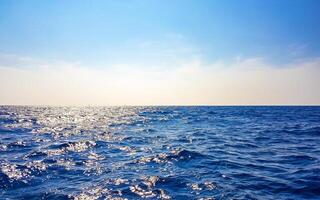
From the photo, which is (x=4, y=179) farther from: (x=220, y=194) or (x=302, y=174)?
(x=302, y=174)

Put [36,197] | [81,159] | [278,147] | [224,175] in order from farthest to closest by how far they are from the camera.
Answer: [278,147] < [81,159] < [224,175] < [36,197]

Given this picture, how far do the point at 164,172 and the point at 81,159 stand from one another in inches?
212

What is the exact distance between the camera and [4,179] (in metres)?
11.3

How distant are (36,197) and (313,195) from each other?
9199 mm

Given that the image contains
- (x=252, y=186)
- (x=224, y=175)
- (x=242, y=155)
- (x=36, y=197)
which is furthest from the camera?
(x=242, y=155)

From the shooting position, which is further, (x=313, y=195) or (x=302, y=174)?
(x=302, y=174)

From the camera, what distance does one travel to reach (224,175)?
12.3 meters

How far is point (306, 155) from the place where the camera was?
651 inches

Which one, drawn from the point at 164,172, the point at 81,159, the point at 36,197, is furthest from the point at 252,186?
A: the point at 81,159

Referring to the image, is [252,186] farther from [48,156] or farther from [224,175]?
[48,156]

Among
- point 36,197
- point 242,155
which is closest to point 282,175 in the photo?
point 242,155

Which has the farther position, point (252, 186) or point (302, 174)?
point (302, 174)

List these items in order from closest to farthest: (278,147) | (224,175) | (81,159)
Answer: (224,175), (81,159), (278,147)

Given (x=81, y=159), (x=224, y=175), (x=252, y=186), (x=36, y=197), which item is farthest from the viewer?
(x=81, y=159)
